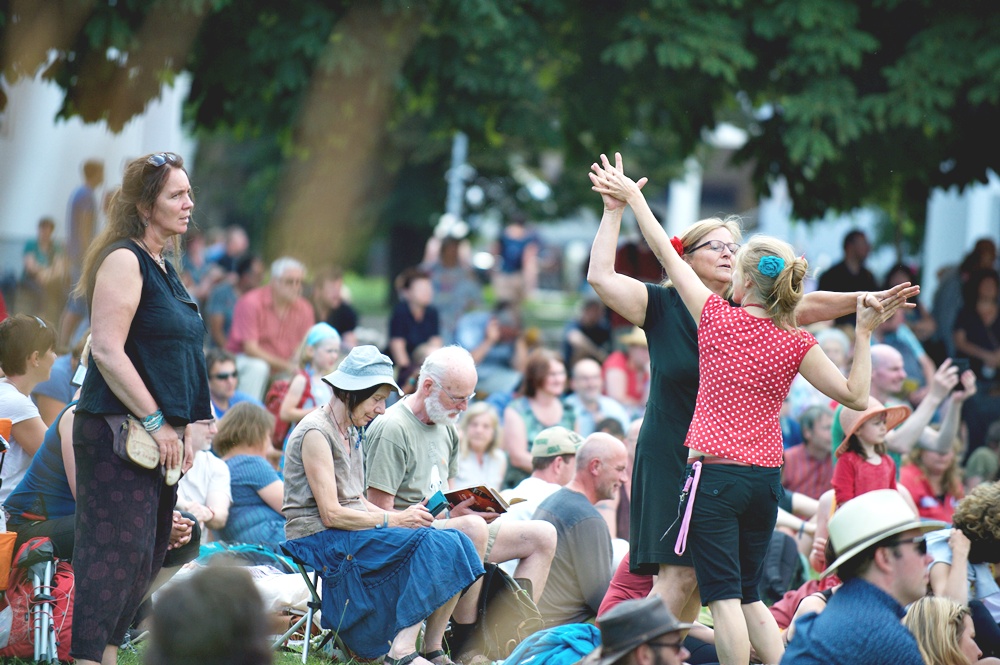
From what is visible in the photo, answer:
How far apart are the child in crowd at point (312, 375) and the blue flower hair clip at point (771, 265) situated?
14.5 feet

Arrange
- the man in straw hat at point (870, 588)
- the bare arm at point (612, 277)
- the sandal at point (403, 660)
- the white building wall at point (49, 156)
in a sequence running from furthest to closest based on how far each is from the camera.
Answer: the white building wall at point (49, 156) → the sandal at point (403, 660) → the bare arm at point (612, 277) → the man in straw hat at point (870, 588)

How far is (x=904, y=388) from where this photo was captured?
10234 mm

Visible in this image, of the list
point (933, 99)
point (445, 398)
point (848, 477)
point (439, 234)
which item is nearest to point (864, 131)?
point (933, 99)

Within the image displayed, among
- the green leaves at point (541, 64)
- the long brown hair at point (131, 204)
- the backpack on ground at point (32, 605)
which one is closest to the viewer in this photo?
the long brown hair at point (131, 204)

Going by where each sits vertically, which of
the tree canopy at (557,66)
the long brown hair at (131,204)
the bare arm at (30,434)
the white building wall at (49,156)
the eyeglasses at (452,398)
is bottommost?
the bare arm at (30,434)

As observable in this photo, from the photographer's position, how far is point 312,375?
8.55 meters

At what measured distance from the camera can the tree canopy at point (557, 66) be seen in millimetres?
10016

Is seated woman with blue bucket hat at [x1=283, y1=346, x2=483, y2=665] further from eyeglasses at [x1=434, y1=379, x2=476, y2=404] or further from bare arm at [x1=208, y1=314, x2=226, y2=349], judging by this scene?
bare arm at [x1=208, y1=314, x2=226, y2=349]

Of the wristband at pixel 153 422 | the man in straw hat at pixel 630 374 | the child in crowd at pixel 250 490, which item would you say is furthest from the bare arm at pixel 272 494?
the man in straw hat at pixel 630 374

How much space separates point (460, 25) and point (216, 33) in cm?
201

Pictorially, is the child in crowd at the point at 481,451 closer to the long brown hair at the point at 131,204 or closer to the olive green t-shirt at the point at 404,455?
the olive green t-shirt at the point at 404,455

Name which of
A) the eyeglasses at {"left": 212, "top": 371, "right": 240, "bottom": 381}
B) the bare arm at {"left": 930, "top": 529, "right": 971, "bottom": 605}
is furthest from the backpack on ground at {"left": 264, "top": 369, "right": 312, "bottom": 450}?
the bare arm at {"left": 930, "top": 529, "right": 971, "bottom": 605}

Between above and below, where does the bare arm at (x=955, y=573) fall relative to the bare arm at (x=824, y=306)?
below

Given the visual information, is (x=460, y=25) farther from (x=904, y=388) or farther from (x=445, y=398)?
(x=445, y=398)
